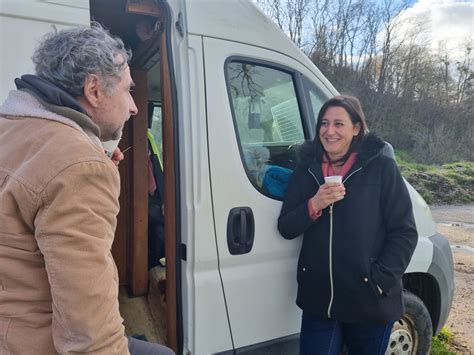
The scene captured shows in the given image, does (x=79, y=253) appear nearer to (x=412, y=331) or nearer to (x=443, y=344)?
(x=412, y=331)

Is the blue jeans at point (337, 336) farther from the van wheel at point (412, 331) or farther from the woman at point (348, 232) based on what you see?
the van wheel at point (412, 331)

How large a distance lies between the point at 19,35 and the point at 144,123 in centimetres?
145

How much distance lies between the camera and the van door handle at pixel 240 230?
1.95 meters

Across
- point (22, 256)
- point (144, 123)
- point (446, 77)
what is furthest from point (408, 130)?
point (22, 256)

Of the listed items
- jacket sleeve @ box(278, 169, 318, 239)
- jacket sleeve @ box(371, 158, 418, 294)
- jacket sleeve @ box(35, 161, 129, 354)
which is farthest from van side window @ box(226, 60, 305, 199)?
jacket sleeve @ box(35, 161, 129, 354)

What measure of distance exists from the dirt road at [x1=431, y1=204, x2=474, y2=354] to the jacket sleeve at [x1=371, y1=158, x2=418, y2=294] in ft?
7.03

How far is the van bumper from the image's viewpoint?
2586 millimetres

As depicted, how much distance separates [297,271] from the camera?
2.10 meters

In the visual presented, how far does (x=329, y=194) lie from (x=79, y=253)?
1204 mm

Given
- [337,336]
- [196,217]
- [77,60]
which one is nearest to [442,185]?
[337,336]

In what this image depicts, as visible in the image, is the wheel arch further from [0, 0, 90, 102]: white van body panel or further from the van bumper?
[0, 0, 90, 102]: white van body panel

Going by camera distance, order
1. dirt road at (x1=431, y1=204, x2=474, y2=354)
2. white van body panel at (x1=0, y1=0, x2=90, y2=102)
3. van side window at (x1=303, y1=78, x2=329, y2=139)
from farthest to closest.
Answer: dirt road at (x1=431, y1=204, x2=474, y2=354) < van side window at (x1=303, y1=78, x2=329, y2=139) < white van body panel at (x1=0, y1=0, x2=90, y2=102)

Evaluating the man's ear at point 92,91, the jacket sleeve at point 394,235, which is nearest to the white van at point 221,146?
the jacket sleeve at point 394,235

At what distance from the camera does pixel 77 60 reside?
113 cm
